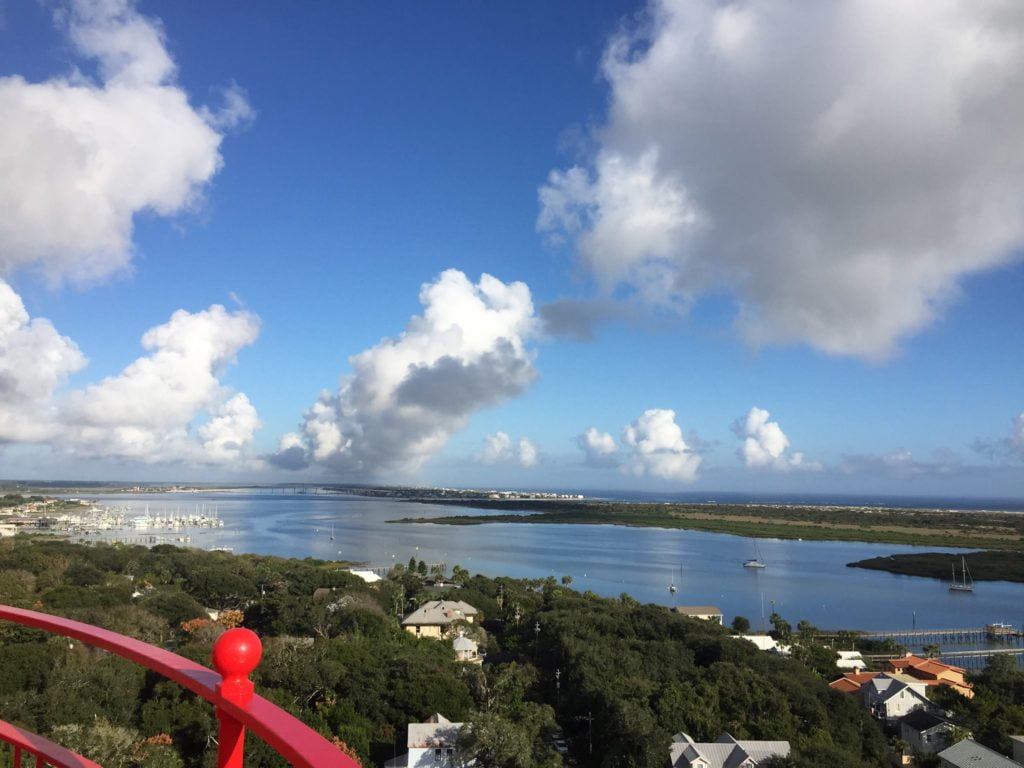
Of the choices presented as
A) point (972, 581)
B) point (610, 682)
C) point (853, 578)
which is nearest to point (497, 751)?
point (610, 682)

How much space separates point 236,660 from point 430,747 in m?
12.4

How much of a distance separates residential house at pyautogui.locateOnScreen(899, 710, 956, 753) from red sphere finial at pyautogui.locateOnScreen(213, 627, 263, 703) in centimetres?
1707

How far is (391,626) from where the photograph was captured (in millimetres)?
20156

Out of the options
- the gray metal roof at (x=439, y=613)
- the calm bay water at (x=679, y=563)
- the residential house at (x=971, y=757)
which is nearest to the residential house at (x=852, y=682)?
the residential house at (x=971, y=757)

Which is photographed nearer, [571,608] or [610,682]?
[610,682]

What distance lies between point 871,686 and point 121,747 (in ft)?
53.3

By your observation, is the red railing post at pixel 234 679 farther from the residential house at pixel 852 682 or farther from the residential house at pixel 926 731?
the residential house at pixel 852 682

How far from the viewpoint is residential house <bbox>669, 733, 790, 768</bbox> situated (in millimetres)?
11453

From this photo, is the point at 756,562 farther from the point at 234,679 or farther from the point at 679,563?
the point at 234,679

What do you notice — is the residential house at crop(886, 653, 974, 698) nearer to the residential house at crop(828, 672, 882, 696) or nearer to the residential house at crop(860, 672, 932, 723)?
the residential house at crop(828, 672, 882, 696)

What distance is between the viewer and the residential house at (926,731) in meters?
14.3

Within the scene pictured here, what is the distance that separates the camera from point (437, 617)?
76.0 ft

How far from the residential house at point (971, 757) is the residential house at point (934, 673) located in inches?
202

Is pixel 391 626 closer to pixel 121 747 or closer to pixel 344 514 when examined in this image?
pixel 121 747
